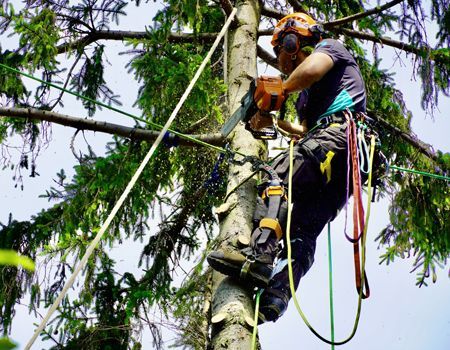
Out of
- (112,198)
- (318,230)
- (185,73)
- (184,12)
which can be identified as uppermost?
(184,12)

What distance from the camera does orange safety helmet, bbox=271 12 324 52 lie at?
399 cm

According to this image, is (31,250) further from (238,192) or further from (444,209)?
(444,209)

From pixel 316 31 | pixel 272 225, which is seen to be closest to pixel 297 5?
pixel 316 31

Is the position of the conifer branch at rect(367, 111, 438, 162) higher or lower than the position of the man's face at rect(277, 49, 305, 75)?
higher

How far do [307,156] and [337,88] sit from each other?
0.61m

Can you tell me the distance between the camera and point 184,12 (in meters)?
5.07

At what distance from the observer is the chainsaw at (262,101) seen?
3436 millimetres

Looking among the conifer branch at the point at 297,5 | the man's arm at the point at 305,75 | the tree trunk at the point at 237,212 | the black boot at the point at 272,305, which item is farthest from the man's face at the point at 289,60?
the conifer branch at the point at 297,5

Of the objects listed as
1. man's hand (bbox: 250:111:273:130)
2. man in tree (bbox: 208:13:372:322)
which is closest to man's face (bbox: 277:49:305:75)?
man in tree (bbox: 208:13:372:322)

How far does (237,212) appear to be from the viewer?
10.9ft

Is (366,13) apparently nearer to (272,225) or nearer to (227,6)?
(227,6)

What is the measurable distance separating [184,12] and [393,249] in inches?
121

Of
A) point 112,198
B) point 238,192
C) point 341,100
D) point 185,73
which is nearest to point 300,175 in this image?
point 238,192

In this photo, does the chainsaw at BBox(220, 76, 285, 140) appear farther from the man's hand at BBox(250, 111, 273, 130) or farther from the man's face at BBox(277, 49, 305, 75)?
the man's face at BBox(277, 49, 305, 75)
